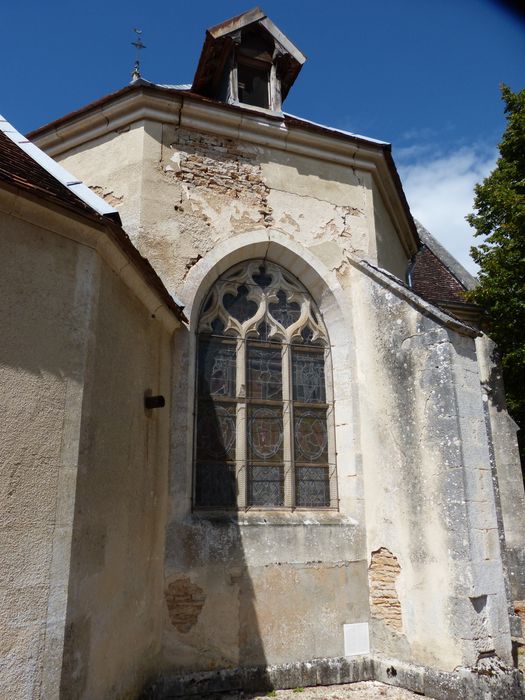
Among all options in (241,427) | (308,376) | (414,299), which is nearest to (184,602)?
(241,427)

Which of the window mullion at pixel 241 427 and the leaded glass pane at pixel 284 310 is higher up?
the leaded glass pane at pixel 284 310

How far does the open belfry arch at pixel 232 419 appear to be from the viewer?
12.3 feet

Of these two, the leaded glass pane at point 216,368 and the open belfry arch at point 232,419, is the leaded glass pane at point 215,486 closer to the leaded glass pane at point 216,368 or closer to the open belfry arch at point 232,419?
the open belfry arch at point 232,419

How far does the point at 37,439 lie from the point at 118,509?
112cm

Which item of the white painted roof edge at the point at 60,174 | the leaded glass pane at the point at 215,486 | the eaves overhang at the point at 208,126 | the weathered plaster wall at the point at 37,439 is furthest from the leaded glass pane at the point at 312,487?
the eaves overhang at the point at 208,126

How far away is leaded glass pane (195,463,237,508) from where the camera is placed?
5773 mm

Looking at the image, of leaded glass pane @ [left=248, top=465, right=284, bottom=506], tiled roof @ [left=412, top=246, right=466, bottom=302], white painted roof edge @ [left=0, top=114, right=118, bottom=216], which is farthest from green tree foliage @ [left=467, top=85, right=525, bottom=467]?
white painted roof edge @ [left=0, top=114, right=118, bottom=216]

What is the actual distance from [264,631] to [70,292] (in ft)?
12.3

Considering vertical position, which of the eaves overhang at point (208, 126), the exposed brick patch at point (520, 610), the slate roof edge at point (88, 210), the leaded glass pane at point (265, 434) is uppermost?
the eaves overhang at point (208, 126)

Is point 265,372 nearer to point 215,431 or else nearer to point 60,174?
point 215,431

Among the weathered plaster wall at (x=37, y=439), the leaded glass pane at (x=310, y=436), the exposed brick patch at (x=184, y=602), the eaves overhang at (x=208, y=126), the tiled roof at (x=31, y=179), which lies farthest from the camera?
the eaves overhang at (x=208, y=126)

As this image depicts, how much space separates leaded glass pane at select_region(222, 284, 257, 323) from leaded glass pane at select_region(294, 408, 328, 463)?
1.25 metres

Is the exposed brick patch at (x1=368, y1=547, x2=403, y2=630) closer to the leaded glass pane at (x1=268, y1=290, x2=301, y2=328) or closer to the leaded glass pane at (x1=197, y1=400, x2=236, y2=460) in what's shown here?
the leaded glass pane at (x1=197, y1=400, x2=236, y2=460)

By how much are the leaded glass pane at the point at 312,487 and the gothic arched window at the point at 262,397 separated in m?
0.01
